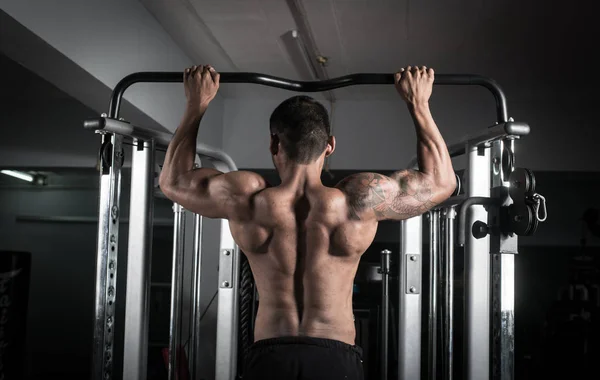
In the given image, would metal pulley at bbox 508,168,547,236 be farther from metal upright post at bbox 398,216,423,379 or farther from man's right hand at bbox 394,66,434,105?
metal upright post at bbox 398,216,423,379

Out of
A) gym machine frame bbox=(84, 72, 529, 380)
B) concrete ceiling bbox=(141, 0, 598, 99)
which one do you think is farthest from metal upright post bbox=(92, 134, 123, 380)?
concrete ceiling bbox=(141, 0, 598, 99)

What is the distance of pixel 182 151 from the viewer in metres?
1.87

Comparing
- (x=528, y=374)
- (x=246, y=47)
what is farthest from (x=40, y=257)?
(x=528, y=374)

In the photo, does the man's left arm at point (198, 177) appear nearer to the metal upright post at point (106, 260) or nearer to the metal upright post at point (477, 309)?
the metal upright post at point (106, 260)

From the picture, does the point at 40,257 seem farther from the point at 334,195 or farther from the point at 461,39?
the point at 334,195

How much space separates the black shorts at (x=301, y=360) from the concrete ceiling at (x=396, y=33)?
2373 mm

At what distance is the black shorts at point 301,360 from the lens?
1.70 metres

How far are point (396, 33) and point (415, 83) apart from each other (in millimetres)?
2332

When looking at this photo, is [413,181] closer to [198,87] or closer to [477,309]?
[477,309]

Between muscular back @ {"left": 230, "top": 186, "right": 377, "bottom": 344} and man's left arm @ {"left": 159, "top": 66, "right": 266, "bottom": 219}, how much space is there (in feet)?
0.23

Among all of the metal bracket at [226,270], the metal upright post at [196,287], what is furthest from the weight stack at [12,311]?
the metal bracket at [226,270]

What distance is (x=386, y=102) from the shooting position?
581 centimetres

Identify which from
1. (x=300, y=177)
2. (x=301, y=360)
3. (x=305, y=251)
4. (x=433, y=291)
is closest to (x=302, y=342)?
(x=301, y=360)

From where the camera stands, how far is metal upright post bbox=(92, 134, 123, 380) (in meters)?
2.00
